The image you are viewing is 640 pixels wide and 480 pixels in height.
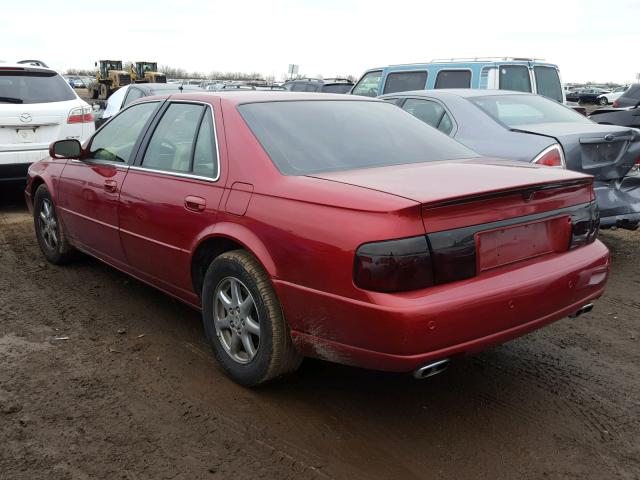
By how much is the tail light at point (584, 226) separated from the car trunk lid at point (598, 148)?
215 centimetres

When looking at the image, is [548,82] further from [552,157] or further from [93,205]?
[93,205]

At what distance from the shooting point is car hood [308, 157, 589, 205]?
8.94ft

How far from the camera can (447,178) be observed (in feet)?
9.72

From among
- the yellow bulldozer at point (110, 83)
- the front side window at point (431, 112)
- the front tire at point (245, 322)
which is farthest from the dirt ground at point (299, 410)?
the yellow bulldozer at point (110, 83)

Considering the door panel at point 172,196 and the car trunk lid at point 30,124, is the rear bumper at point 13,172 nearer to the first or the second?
the car trunk lid at point 30,124

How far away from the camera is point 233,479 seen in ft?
8.48

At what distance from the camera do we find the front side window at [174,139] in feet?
12.5

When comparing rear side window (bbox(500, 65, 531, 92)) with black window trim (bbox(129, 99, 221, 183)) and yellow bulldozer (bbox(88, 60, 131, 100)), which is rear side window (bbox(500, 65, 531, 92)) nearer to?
black window trim (bbox(129, 99, 221, 183))

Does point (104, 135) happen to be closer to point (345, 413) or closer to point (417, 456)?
point (345, 413)

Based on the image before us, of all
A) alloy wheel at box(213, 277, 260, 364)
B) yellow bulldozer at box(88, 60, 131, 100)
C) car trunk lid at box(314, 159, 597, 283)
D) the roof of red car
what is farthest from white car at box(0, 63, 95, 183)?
yellow bulldozer at box(88, 60, 131, 100)

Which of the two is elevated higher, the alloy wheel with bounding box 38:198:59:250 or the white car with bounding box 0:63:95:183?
the white car with bounding box 0:63:95:183

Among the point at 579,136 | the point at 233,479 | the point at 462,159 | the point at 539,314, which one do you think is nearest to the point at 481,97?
the point at 579,136

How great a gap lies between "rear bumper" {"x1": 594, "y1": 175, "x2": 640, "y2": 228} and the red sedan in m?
2.28

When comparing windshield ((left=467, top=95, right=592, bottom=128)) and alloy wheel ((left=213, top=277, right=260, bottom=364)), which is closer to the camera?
alloy wheel ((left=213, top=277, right=260, bottom=364))
